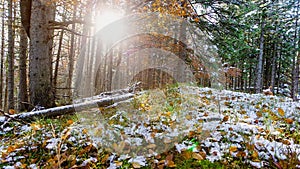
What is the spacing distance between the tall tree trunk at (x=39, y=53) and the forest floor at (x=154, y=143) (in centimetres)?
139

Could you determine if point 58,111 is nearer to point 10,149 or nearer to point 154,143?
point 10,149

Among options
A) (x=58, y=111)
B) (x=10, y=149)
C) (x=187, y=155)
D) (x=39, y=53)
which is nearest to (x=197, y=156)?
(x=187, y=155)

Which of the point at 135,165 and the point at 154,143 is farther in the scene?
the point at 154,143

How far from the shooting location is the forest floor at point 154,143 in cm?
209

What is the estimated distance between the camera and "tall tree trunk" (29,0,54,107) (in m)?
4.64

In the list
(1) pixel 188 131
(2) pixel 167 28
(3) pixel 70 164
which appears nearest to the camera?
(3) pixel 70 164

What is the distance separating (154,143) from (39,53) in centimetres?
389

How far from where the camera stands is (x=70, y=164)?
7.09ft

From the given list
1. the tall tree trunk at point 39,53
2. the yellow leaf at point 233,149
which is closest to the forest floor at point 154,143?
the yellow leaf at point 233,149

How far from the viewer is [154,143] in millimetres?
2502

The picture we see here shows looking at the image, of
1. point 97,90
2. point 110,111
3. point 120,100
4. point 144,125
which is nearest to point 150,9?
point 97,90

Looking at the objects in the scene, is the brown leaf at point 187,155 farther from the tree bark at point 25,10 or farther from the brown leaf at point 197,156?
the tree bark at point 25,10

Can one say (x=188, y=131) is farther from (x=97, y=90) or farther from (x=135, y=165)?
(x=97, y=90)

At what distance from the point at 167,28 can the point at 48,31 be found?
259 inches
